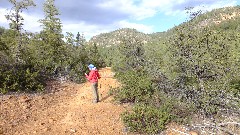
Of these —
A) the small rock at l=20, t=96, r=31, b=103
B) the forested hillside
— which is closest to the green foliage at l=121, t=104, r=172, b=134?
the forested hillside

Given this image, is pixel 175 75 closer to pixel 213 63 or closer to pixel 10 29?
pixel 213 63

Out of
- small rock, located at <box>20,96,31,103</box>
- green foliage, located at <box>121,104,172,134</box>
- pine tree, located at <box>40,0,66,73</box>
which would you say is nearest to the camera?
green foliage, located at <box>121,104,172,134</box>

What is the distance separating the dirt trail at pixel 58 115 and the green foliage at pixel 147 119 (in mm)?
448

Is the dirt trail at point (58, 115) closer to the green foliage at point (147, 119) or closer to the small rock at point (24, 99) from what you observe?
the small rock at point (24, 99)

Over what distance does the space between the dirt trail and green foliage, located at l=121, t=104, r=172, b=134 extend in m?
0.45

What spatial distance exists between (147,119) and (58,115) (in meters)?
3.45

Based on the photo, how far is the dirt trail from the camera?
32.1ft

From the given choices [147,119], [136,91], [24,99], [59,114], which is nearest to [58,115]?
[59,114]

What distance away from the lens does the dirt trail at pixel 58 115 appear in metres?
9.78

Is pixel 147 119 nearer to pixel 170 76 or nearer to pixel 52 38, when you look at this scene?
pixel 170 76

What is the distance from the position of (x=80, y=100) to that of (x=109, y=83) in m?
2.87

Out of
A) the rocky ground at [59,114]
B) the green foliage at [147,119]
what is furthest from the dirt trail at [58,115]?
the green foliage at [147,119]

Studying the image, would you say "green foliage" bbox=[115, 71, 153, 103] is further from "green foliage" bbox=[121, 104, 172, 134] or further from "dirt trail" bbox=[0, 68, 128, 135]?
"green foliage" bbox=[121, 104, 172, 134]

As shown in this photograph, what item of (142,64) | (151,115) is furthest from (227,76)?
(142,64)
